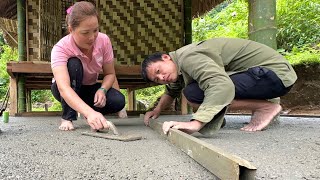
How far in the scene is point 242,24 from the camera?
31.4ft

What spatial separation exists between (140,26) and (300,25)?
5.10 metres

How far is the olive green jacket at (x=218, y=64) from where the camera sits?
164 centimetres

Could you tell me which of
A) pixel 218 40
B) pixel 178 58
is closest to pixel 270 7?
pixel 218 40

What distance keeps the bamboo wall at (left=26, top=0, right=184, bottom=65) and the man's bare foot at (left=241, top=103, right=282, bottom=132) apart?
94.4 inches

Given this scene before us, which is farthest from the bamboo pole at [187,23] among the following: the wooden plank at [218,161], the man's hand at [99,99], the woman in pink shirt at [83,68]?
the wooden plank at [218,161]

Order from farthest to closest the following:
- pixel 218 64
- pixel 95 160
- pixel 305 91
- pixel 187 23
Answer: pixel 305 91, pixel 187 23, pixel 218 64, pixel 95 160

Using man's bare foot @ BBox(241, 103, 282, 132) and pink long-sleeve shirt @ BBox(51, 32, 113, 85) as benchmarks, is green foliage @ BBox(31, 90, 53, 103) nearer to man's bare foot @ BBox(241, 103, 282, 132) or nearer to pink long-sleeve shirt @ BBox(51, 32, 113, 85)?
pink long-sleeve shirt @ BBox(51, 32, 113, 85)

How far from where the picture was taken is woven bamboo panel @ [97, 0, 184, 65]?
4270 millimetres

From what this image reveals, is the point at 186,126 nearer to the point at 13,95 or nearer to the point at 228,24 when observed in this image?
the point at 13,95

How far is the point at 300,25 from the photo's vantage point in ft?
25.9

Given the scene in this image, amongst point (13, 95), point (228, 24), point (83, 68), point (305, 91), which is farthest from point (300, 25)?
point (83, 68)

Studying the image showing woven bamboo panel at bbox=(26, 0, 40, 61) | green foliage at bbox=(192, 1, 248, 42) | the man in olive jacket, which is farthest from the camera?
green foliage at bbox=(192, 1, 248, 42)

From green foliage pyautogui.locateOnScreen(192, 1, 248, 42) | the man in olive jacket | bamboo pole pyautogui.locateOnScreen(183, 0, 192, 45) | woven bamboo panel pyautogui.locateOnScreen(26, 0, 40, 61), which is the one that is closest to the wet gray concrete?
the man in olive jacket

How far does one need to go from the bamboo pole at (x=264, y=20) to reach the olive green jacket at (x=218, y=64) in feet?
1.28
